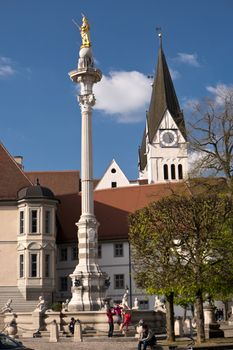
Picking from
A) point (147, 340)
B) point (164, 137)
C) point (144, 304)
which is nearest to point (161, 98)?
point (164, 137)

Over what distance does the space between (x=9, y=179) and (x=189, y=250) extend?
29.9 meters

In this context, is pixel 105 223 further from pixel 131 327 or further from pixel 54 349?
pixel 54 349

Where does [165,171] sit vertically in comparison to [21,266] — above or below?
above

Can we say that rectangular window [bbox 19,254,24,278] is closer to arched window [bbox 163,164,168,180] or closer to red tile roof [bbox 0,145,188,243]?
red tile roof [bbox 0,145,188,243]

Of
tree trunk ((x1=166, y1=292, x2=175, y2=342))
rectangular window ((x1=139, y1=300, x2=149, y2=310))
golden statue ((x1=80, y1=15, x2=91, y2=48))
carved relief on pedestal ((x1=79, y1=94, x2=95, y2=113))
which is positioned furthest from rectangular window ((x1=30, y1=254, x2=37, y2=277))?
tree trunk ((x1=166, y1=292, x2=175, y2=342))

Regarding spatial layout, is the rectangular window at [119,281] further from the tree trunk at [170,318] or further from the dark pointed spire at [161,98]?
the dark pointed spire at [161,98]

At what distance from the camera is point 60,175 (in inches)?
3061

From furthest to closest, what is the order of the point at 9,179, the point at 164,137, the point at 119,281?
the point at 164,137
the point at 119,281
the point at 9,179

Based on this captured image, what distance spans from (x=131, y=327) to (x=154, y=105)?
223 feet

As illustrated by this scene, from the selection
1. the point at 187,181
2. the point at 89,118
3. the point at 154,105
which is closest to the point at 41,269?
the point at 89,118

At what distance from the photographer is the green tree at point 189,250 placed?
26797 millimetres

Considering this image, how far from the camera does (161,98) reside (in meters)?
98.4

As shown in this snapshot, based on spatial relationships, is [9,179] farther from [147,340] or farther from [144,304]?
[147,340]

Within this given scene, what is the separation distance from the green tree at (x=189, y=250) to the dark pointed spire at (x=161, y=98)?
2666 inches
